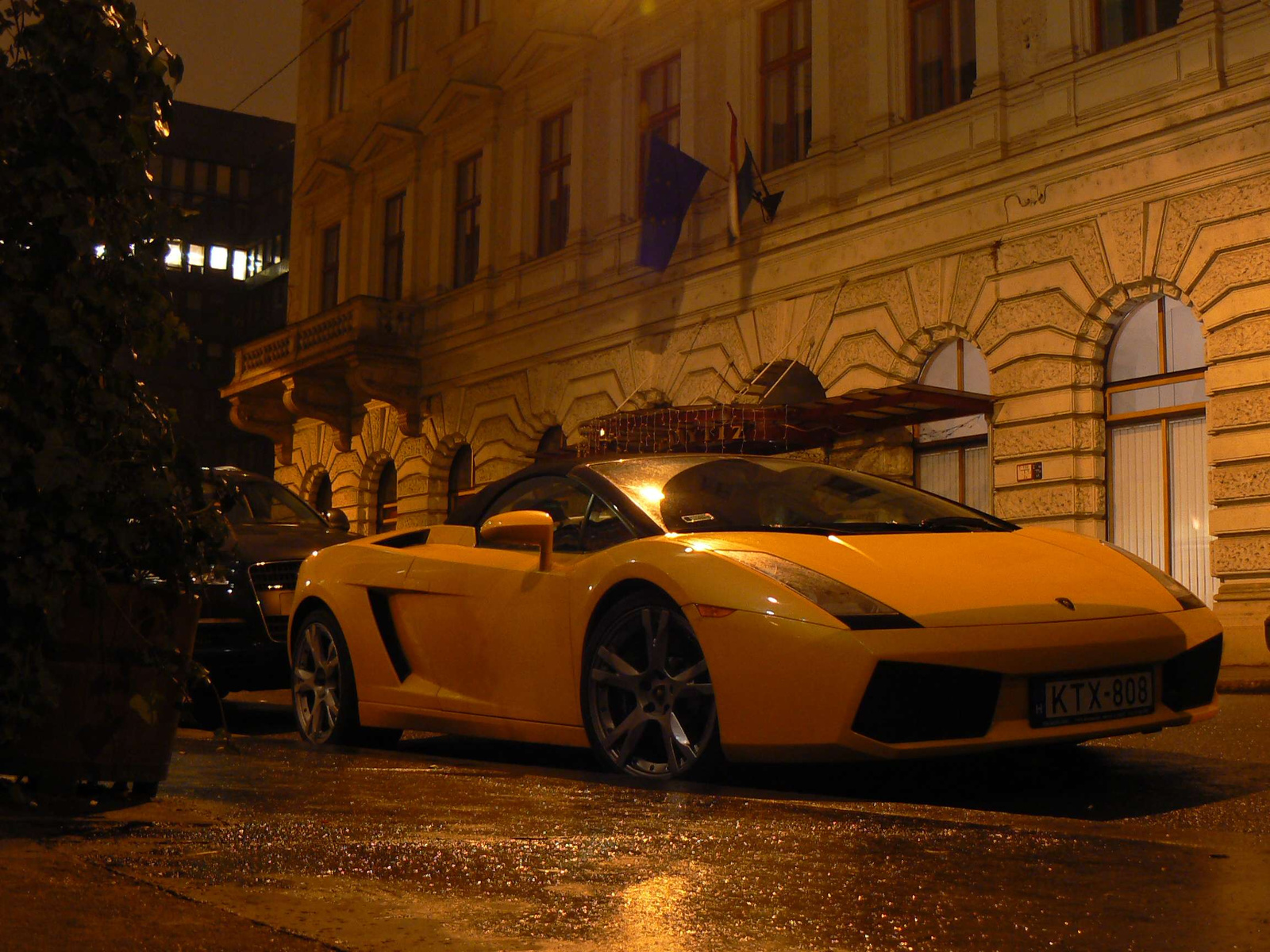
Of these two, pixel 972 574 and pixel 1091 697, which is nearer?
pixel 1091 697

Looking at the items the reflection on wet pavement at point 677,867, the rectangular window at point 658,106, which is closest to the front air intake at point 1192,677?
the reflection on wet pavement at point 677,867

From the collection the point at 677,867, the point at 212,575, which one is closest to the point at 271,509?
the point at 212,575

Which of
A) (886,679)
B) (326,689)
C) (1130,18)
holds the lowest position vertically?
(326,689)

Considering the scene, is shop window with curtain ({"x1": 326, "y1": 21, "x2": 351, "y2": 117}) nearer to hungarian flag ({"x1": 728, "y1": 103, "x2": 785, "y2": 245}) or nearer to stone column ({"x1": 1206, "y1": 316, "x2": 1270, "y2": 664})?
hungarian flag ({"x1": 728, "y1": 103, "x2": 785, "y2": 245})

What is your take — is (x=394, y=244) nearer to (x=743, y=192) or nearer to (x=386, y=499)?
(x=386, y=499)

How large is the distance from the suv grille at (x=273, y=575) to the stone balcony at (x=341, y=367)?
60.6ft

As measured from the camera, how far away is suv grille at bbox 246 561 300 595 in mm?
8633

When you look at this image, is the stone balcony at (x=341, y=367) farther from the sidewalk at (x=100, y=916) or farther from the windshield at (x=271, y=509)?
the sidewalk at (x=100, y=916)

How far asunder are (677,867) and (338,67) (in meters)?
31.6

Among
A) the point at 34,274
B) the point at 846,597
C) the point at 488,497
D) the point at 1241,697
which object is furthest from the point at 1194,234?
the point at 34,274

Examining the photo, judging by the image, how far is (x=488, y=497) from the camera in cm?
627

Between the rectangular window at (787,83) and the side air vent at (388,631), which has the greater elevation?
the rectangular window at (787,83)

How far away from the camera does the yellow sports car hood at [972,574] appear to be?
443 cm

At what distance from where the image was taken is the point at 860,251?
59.6 feet
